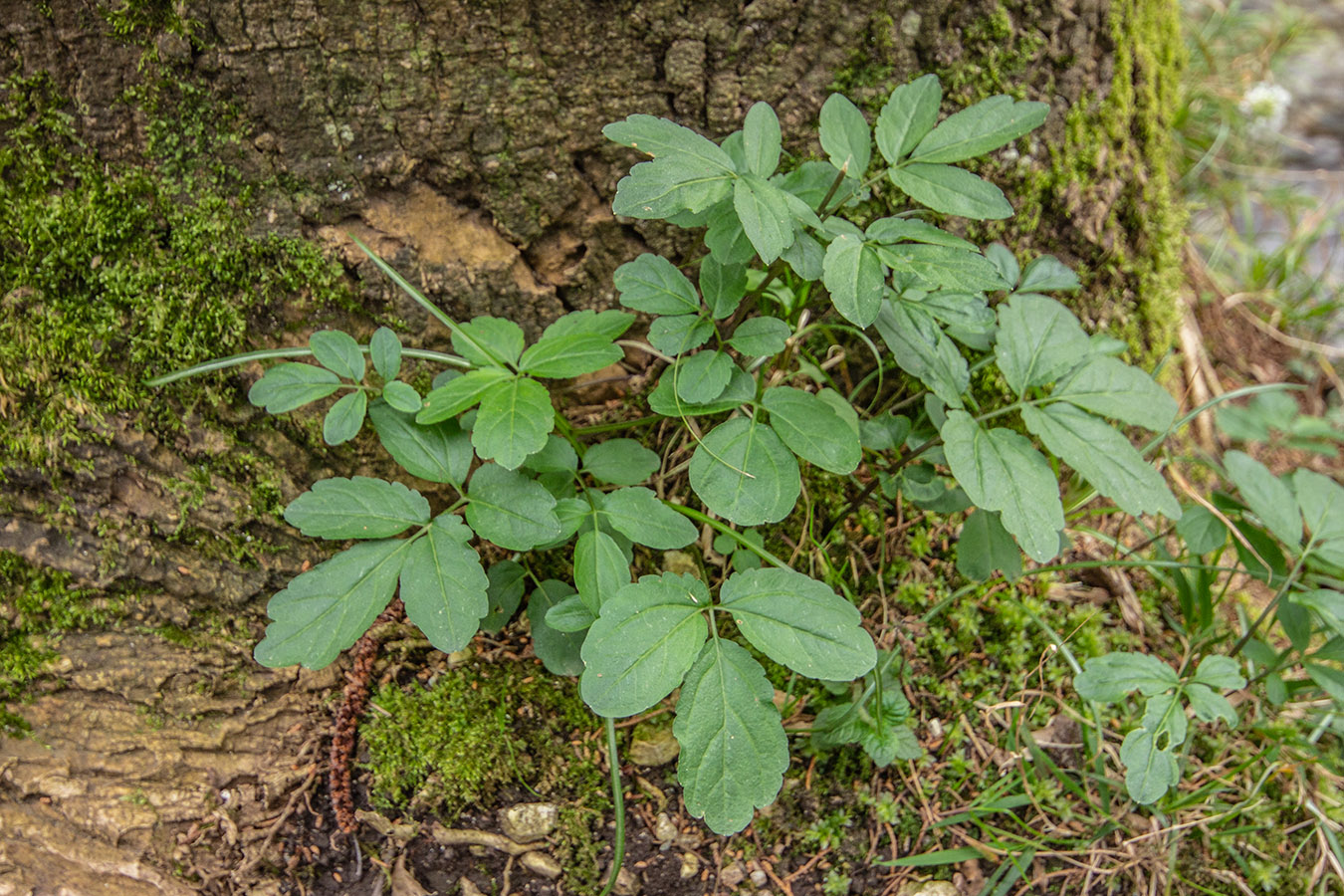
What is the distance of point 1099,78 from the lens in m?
2.01

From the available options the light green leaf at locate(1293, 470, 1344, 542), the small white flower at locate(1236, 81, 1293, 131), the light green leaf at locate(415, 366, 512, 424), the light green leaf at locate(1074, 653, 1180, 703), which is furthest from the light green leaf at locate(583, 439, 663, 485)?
the small white flower at locate(1236, 81, 1293, 131)

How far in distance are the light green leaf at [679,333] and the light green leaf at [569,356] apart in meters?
0.07

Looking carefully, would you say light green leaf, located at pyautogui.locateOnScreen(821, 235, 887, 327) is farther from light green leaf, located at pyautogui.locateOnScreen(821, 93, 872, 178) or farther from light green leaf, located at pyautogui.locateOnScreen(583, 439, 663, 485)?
light green leaf, located at pyautogui.locateOnScreen(583, 439, 663, 485)

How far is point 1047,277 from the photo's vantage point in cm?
174

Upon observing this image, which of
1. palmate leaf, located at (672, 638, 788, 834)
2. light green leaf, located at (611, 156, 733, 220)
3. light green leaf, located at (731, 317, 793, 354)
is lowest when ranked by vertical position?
palmate leaf, located at (672, 638, 788, 834)

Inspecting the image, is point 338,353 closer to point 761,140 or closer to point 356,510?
point 356,510

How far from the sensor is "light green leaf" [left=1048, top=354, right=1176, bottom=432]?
1.57 meters

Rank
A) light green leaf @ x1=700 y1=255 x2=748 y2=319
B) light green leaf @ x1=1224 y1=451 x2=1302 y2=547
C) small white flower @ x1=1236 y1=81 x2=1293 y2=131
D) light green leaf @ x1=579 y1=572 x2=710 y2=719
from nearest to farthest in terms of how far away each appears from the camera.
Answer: light green leaf @ x1=579 y1=572 x2=710 y2=719
light green leaf @ x1=700 y1=255 x2=748 y2=319
light green leaf @ x1=1224 y1=451 x2=1302 y2=547
small white flower @ x1=1236 y1=81 x2=1293 y2=131

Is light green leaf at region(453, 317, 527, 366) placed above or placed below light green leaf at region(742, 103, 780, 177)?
below

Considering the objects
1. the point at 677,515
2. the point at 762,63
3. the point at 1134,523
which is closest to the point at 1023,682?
the point at 1134,523

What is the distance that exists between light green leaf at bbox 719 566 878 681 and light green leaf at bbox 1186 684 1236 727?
662 mm

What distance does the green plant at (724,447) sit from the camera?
1.27 meters

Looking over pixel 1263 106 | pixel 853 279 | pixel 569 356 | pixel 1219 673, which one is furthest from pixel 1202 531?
pixel 1263 106

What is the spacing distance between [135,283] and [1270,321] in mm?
3702
